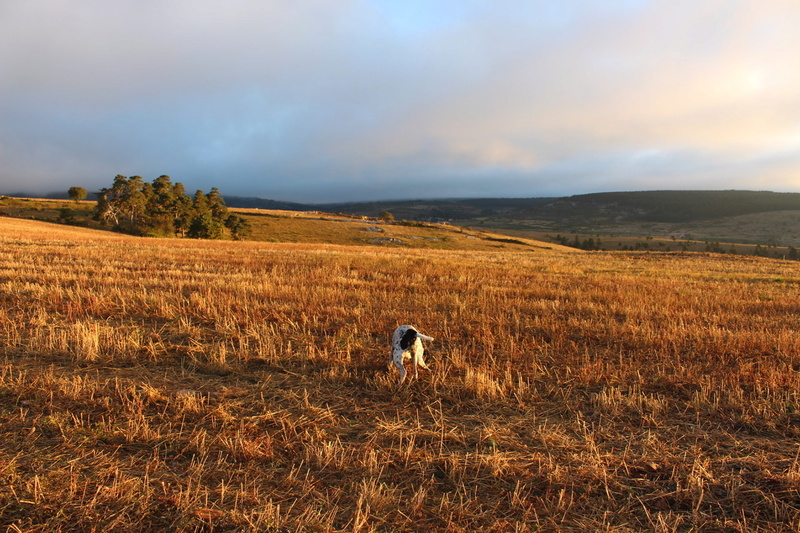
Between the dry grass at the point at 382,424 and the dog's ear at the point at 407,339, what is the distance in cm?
46

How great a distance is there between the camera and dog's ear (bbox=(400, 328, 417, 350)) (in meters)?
4.74

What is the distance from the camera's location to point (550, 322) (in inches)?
306

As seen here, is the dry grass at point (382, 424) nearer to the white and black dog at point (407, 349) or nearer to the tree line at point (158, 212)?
the white and black dog at point (407, 349)

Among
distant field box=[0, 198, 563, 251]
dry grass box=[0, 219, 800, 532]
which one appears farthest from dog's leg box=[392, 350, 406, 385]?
distant field box=[0, 198, 563, 251]

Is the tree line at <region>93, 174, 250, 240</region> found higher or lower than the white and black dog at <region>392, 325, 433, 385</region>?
higher

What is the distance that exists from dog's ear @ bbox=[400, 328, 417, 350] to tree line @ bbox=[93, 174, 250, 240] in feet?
249

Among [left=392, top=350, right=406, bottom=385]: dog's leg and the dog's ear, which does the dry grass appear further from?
the dog's ear

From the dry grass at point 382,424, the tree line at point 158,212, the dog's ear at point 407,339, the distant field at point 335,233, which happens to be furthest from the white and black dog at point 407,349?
the tree line at point 158,212

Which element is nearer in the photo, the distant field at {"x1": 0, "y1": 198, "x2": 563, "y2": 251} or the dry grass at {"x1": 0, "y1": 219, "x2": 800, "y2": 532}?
the dry grass at {"x1": 0, "y1": 219, "x2": 800, "y2": 532}

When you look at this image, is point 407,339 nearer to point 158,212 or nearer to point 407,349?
point 407,349

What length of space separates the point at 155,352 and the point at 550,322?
701 centimetres

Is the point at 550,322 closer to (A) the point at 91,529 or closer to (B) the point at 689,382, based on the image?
(B) the point at 689,382

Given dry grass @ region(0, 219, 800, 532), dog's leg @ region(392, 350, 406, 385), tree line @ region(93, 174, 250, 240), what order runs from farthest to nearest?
tree line @ region(93, 174, 250, 240)
dog's leg @ region(392, 350, 406, 385)
dry grass @ region(0, 219, 800, 532)

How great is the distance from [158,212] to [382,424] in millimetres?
83664
